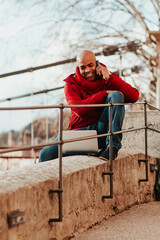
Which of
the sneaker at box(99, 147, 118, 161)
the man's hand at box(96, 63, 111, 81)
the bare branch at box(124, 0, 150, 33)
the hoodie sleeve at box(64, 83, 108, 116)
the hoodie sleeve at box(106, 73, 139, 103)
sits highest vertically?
the bare branch at box(124, 0, 150, 33)

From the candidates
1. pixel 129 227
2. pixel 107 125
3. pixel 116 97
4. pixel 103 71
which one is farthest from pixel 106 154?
pixel 103 71

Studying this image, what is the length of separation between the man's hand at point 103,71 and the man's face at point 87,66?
0.05m

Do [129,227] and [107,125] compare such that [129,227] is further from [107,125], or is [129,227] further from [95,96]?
[95,96]

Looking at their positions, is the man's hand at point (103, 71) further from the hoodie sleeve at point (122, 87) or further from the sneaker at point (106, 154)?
the sneaker at point (106, 154)

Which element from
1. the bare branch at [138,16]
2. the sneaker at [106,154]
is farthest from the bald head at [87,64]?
the bare branch at [138,16]

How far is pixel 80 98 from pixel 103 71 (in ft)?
0.98

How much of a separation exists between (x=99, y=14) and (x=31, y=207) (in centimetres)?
926

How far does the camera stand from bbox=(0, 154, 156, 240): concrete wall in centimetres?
208

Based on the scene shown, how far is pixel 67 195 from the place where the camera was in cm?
263

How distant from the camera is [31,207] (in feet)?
7.16

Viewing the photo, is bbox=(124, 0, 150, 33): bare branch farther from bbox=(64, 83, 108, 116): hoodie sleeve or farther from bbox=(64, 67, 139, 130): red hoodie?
Result: bbox=(64, 83, 108, 116): hoodie sleeve

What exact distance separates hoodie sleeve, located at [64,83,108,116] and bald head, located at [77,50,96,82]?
0.48 feet

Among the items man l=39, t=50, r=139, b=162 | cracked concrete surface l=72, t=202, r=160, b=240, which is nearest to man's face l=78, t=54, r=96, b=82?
man l=39, t=50, r=139, b=162

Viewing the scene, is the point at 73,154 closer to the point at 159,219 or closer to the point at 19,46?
the point at 159,219
